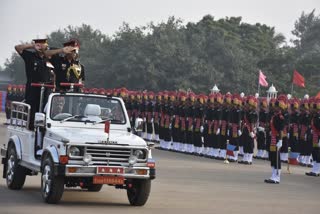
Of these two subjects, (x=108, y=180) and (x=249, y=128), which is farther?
(x=249, y=128)

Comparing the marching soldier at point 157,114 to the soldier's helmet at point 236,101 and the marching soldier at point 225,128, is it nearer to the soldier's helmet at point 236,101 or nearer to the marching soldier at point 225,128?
the marching soldier at point 225,128

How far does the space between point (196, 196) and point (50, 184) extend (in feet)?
12.6

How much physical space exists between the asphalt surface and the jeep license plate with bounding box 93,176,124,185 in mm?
441

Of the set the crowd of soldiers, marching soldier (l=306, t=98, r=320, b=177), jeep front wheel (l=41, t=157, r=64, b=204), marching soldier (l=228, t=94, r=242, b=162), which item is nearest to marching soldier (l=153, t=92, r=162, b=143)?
the crowd of soldiers

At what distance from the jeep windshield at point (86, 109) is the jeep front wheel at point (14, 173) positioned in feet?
A: 4.47

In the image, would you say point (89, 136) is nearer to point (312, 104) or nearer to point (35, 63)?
point (35, 63)

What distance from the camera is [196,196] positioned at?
18594 millimetres

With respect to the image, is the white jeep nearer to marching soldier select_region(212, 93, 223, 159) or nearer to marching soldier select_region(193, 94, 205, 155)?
marching soldier select_region(212, 93, 223, 159)

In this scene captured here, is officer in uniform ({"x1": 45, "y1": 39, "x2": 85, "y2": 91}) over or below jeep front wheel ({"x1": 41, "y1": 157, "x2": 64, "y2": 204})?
over

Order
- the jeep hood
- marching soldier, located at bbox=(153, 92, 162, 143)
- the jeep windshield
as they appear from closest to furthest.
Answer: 1. the jeep hood
2. the jeep windshield
3. marching soldier, located at bbox=(153, 92, 162, 143)

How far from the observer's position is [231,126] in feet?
101

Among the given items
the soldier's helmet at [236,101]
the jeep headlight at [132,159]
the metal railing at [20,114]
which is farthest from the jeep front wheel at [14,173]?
the soldier's helmet at [236,101]

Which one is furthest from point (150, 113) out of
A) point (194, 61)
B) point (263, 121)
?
point (194, 61)

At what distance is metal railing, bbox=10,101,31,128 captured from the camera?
1761 centimetres
